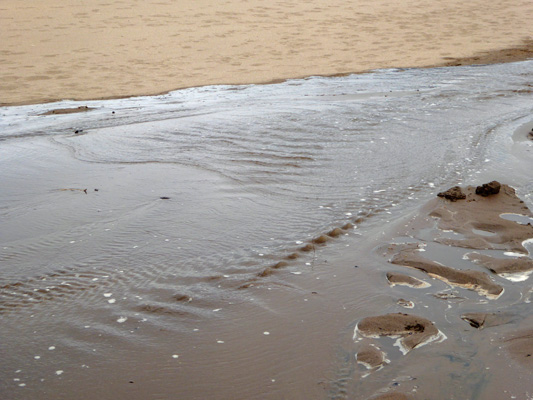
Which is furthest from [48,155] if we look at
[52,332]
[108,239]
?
[52,332]

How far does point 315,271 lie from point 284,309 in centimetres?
45

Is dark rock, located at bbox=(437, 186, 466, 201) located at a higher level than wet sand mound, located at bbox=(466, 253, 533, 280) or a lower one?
higher

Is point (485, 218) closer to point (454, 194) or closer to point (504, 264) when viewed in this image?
point (454, 194)

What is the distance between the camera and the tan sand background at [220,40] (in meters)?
10.9

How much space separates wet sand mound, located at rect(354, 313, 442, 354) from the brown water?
0.18 feet

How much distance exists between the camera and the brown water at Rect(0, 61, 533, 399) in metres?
2.54

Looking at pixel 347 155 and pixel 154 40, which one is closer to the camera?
pixel 347 155

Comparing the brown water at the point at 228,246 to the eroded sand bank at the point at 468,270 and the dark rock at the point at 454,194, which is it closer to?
the eroded sand bank at the point at 468,270

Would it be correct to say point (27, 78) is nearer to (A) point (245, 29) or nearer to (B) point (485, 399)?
(A) point (245, 29)

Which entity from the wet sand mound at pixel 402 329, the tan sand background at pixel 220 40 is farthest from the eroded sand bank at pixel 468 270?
the tan sand background at pixel 220 40

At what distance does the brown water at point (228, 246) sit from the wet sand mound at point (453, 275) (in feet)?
0.28

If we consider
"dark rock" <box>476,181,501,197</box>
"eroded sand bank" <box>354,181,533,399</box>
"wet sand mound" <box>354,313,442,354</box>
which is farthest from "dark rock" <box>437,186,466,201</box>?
"wet sand mound" <box>354,313,442,354</box>

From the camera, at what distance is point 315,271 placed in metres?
3.43

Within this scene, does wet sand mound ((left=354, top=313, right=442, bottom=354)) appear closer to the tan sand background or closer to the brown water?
the brown water
